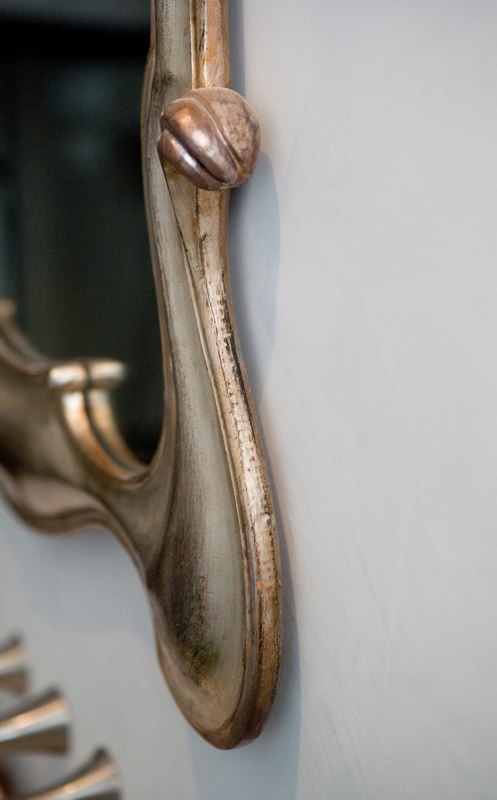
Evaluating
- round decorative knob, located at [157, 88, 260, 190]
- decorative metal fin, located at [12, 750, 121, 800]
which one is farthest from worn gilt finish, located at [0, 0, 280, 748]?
decorative metal fin, located at [12, 750, 121, 800]

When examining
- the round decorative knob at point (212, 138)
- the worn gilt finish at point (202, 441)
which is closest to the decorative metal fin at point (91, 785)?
the worn gilt finish at point (202, 441)

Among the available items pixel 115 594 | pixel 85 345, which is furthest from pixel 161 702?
pixel 85 345

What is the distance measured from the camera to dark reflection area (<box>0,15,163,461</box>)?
339 millimetres

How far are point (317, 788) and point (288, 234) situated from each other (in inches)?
7.2

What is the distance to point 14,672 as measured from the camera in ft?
1.68

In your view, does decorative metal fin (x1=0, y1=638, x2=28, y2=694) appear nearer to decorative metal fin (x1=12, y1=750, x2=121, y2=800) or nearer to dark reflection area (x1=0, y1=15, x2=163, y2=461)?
decorative metal fin (x1=12, y1=750, x2=121, y2=800)

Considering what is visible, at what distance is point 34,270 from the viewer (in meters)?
0.42

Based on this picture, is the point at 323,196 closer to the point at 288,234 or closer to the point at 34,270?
the point at 288,234

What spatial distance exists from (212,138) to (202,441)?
0.10 m

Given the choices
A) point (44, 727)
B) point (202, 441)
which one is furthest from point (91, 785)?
point (202, 441)

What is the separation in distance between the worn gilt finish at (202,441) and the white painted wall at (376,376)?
16 millimetres

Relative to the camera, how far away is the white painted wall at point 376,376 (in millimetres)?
219

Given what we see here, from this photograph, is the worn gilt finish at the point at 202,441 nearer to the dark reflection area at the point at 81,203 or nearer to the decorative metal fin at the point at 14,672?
the dark reflection area at the point at 81,203

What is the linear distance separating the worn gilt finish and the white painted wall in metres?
0.02
